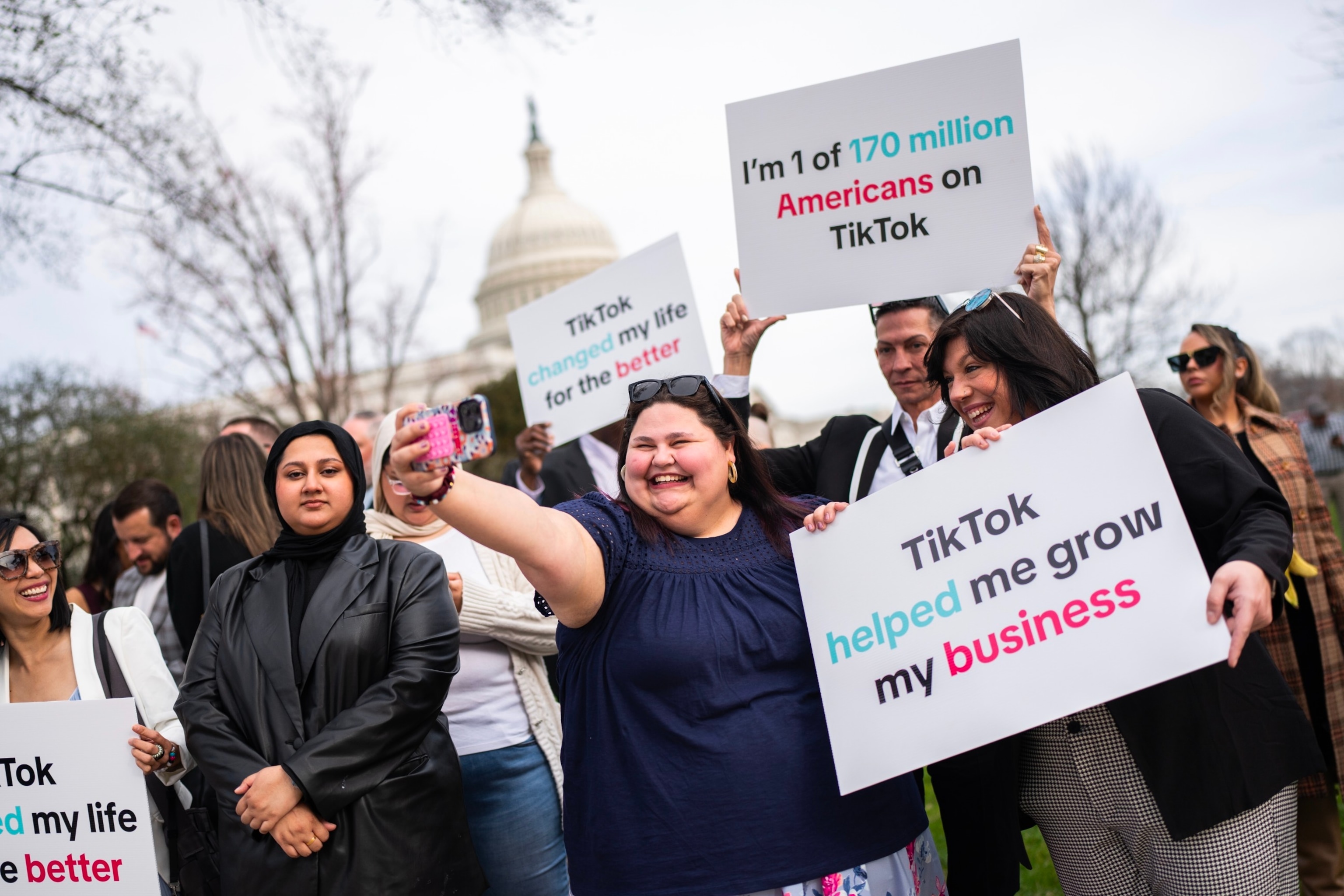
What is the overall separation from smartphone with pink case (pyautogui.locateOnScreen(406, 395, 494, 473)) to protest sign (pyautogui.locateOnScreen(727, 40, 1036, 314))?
81.4 inches

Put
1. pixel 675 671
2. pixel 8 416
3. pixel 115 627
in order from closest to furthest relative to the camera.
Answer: pixel 675 671 → pixel 115 627 → pixel 8 416

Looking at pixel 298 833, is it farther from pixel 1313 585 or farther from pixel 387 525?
pixel 1313 585

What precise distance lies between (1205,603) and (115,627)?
3431mm

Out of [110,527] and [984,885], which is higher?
[110,527]

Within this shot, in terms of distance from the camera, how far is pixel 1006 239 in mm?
3619

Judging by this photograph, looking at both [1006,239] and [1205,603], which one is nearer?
[1205,603]

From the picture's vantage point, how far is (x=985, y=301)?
2.74 meters

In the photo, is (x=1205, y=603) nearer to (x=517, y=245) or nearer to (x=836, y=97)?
(x=836, y=97)

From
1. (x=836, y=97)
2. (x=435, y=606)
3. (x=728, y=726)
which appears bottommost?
(x=728, y=726)

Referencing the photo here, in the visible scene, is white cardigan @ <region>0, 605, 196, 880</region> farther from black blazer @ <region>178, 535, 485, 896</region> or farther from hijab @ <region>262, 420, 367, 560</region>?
hijab @ <region>262, 420, 367, 560</region>

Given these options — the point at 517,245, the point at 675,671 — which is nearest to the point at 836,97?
the point at 675,671

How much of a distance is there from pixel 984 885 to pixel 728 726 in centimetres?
105

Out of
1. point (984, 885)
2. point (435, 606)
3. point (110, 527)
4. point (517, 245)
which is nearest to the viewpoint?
point (984, 885)

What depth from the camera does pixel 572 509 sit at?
2693mm
